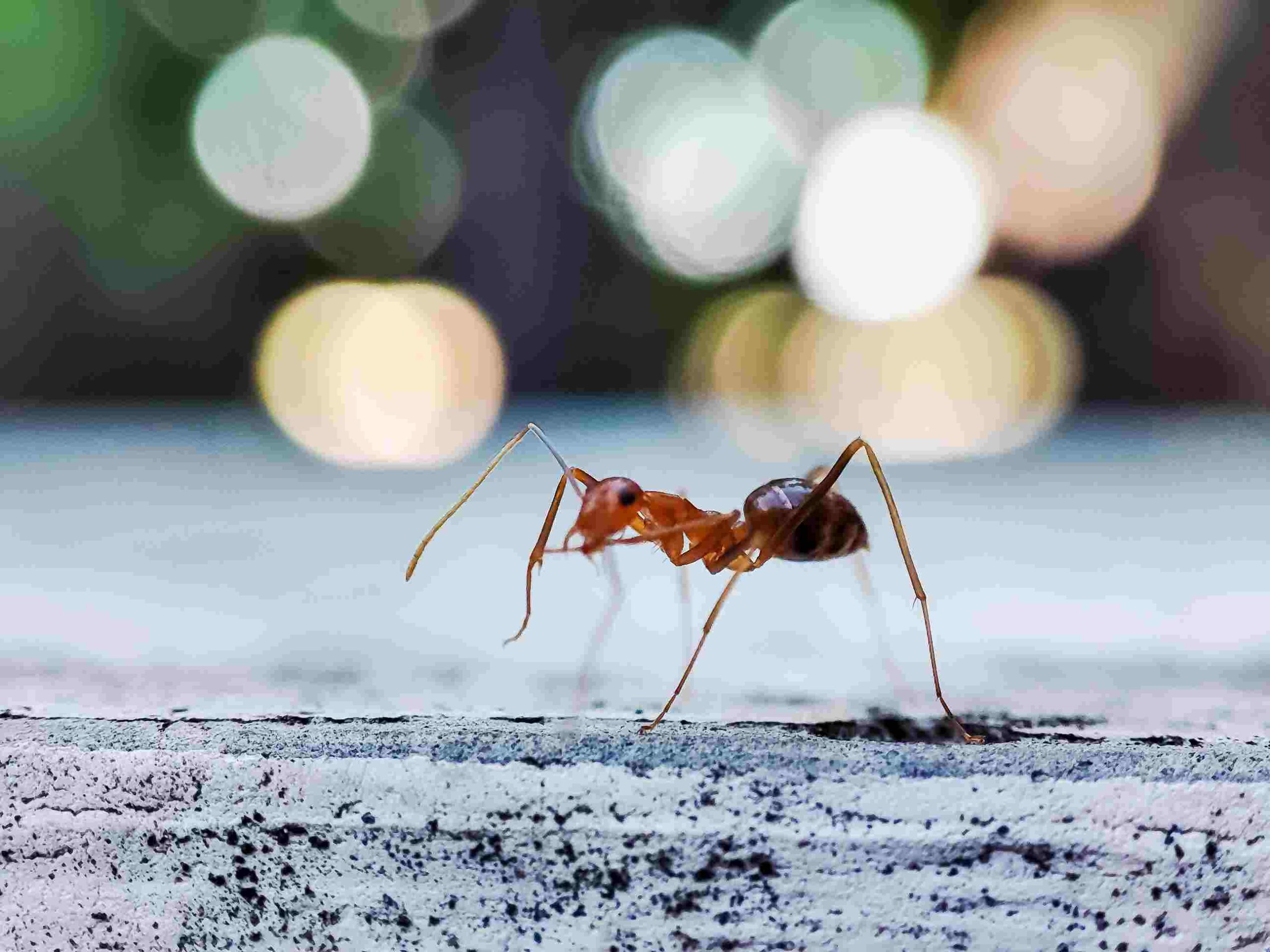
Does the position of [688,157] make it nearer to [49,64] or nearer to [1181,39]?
[1181,39]

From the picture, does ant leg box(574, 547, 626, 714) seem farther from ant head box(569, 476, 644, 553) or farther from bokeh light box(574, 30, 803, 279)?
bokeh light box(574, 30, 803, 279)

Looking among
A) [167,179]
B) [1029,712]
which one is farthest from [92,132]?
[1029,712]

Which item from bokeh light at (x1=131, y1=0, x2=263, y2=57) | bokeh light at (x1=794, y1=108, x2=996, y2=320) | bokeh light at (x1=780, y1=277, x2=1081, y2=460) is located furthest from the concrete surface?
bokeh light at (x1=794, y1=108, x2=996, y2=320)

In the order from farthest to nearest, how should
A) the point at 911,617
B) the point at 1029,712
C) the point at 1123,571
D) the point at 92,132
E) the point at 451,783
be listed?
the point at 92,132 → the point at 1123,571 → the point at 911,617 → the point at 1029,712 → the point at 451,783

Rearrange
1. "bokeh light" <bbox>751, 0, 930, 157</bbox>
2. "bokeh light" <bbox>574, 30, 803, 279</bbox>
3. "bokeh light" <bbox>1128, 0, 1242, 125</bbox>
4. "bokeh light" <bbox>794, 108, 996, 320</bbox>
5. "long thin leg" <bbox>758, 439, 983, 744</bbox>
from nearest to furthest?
1. "long thin leg" <bbox>758, 439, 983, 744</bbox>
2. "bokeh light" <bbox>1128, 0, 1242, 125</bbox>
3. "bokeh light" <bbox>751, 0, 930, 157</bbox>
4. "bokeh light" <bbox>574, 30, 803, 279</bbox>
5. "bokeh light" <bbox>794, 108, 996, 320</bbox>

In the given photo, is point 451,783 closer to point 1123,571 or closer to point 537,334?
point 1123,571

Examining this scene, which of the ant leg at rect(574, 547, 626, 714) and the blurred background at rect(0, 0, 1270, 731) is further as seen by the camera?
the blurred background at rect(0, 0, 1270, 731)

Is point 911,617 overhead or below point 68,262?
below
